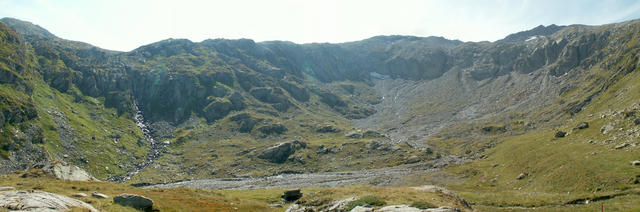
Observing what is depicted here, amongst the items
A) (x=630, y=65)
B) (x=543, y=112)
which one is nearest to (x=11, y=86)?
(x=543, y=112)

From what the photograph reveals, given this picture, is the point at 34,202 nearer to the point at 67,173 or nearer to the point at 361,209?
the point at 361,209

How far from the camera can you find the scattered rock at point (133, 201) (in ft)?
112

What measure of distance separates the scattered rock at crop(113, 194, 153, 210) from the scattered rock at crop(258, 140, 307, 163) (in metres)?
140

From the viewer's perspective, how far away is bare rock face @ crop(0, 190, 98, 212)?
934 inches

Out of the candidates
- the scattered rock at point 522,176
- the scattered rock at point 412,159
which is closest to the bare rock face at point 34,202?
the scattered rock at point 522,176

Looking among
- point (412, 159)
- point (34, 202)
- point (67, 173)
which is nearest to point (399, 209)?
point (34, 202)

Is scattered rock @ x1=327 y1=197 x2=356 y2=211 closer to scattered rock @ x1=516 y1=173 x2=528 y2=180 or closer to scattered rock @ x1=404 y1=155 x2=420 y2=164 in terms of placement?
scattered rock @ x1=516 y1=173 x2=528 y2=180

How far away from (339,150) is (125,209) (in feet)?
506

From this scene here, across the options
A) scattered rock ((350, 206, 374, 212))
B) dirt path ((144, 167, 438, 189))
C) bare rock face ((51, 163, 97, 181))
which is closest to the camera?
scattered rock ((350, 206, 374, 212))

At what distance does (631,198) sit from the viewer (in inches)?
1430

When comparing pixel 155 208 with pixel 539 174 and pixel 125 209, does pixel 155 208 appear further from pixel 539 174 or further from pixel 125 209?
pixel 539 174

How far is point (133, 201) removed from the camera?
3466 centimetres

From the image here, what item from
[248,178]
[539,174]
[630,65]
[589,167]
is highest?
[630,65]

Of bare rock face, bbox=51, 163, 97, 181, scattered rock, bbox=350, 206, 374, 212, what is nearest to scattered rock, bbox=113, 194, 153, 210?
scattered rock, bbox=350, 206, 374, 212
